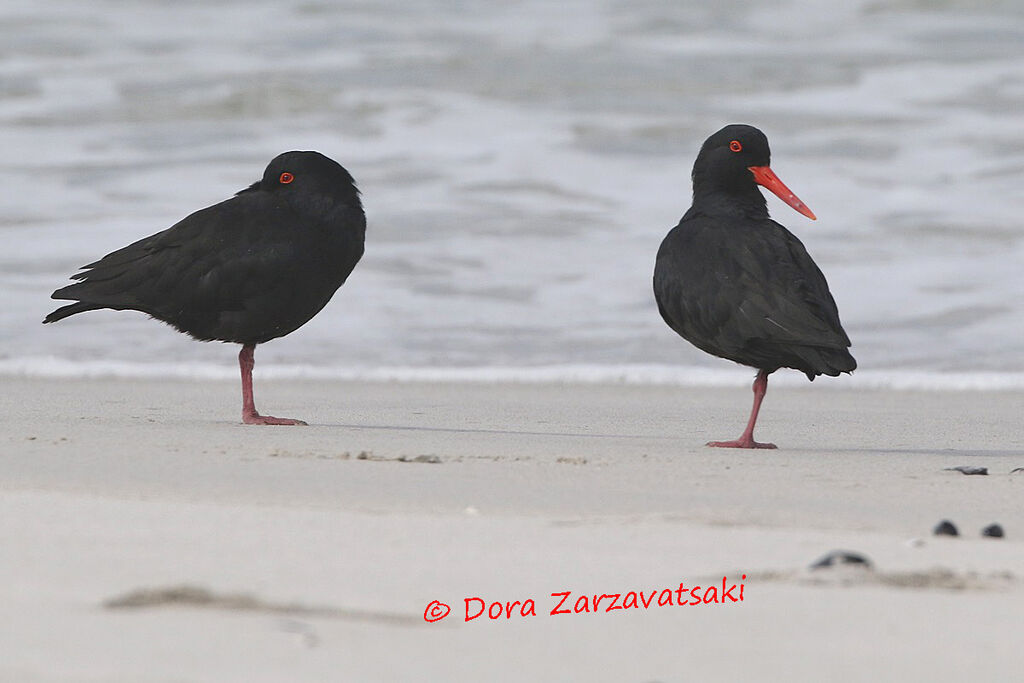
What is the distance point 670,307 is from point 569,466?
4.22ft

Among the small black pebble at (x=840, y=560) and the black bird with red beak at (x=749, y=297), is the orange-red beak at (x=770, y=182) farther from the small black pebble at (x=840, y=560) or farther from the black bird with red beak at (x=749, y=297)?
the small black pebble at (x=840, y=560)

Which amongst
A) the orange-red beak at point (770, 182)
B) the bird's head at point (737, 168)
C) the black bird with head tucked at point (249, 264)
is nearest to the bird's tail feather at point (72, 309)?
the black bird with head tucked at point (249, 264)

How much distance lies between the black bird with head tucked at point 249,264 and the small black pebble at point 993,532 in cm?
298

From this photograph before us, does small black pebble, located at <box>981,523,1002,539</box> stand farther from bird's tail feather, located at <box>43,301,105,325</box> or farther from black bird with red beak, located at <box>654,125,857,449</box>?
bird's tail feather, located at <box>43,301,105,325</box>

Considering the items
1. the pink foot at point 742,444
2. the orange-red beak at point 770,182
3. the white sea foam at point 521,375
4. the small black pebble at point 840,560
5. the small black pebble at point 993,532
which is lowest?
the white sea foam at point 521,375

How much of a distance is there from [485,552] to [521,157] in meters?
10.7

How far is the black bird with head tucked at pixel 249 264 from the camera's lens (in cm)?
595

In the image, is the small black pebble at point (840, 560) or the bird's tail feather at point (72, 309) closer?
the small black pebble at point (840, 560)

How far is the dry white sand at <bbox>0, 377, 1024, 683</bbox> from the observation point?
98.3 inches

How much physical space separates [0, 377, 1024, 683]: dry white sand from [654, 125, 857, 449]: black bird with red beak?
1.16ft

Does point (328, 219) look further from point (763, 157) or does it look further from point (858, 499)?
point (858, 499)

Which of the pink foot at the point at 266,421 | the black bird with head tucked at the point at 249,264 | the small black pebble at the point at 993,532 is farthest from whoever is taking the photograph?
the black bird with head tucked at the point at 249,264

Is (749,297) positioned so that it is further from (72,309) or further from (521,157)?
(521,157)

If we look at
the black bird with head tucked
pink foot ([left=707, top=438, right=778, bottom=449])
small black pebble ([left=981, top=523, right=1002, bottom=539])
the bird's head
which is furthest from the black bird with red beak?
small black pebble ([left=981, top=523, right=1002, bottom=539])
